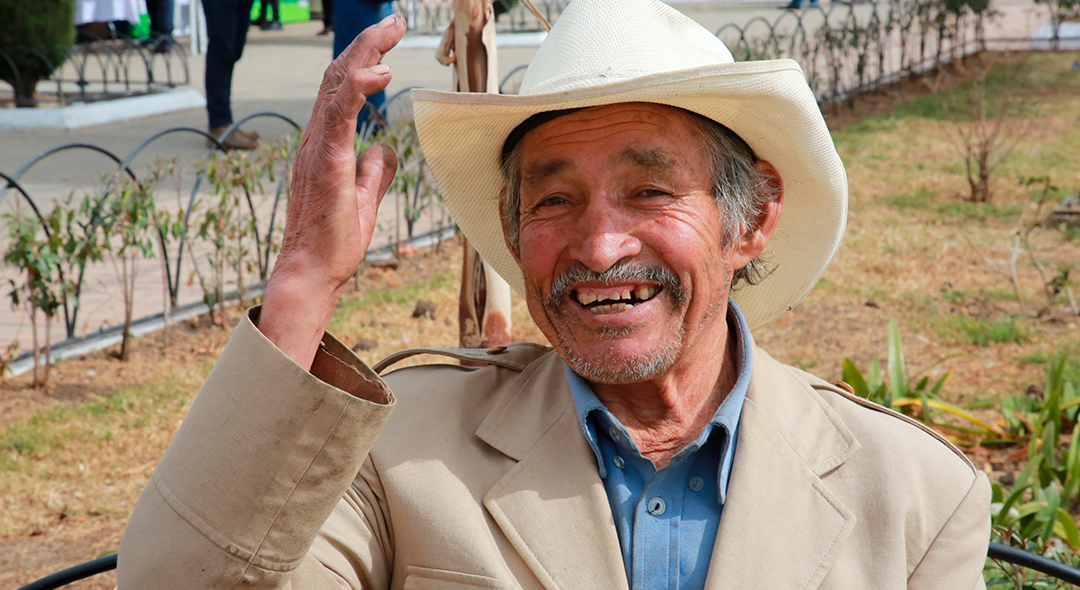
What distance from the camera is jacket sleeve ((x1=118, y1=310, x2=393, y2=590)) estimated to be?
1.41 m

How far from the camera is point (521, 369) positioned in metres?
2.12

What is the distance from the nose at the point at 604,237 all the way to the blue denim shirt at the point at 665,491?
261mm

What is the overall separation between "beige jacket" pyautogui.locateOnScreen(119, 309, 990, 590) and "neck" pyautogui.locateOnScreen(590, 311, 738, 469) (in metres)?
0.11

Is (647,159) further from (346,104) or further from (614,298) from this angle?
(346,104)

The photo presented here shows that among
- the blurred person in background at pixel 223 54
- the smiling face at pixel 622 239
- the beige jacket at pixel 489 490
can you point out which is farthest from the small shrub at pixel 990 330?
the blurred person in background at pixel 223 54

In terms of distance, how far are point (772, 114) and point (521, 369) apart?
705 mm

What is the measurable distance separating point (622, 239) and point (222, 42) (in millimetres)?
8059

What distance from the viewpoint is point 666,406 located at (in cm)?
202

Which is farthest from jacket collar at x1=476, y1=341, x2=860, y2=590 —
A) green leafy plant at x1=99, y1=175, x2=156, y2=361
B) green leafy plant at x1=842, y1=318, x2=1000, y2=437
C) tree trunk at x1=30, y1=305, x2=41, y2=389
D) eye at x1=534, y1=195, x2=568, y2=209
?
green leafy plant at x1=99, y1=175, x2=156, y2=361

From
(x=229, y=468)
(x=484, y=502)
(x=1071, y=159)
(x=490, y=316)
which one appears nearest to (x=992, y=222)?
(x=1071, y=159)

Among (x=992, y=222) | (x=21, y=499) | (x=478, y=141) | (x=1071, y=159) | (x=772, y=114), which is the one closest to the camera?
(x=772, y=114)

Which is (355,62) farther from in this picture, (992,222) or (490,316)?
(992,222)

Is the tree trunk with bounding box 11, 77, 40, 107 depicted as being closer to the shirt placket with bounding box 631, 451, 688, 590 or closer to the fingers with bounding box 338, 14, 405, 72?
the fingers with bounding box 338, 14, 405, 72

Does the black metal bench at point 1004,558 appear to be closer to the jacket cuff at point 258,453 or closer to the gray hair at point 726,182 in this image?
the jacket cuff at point 258,453
